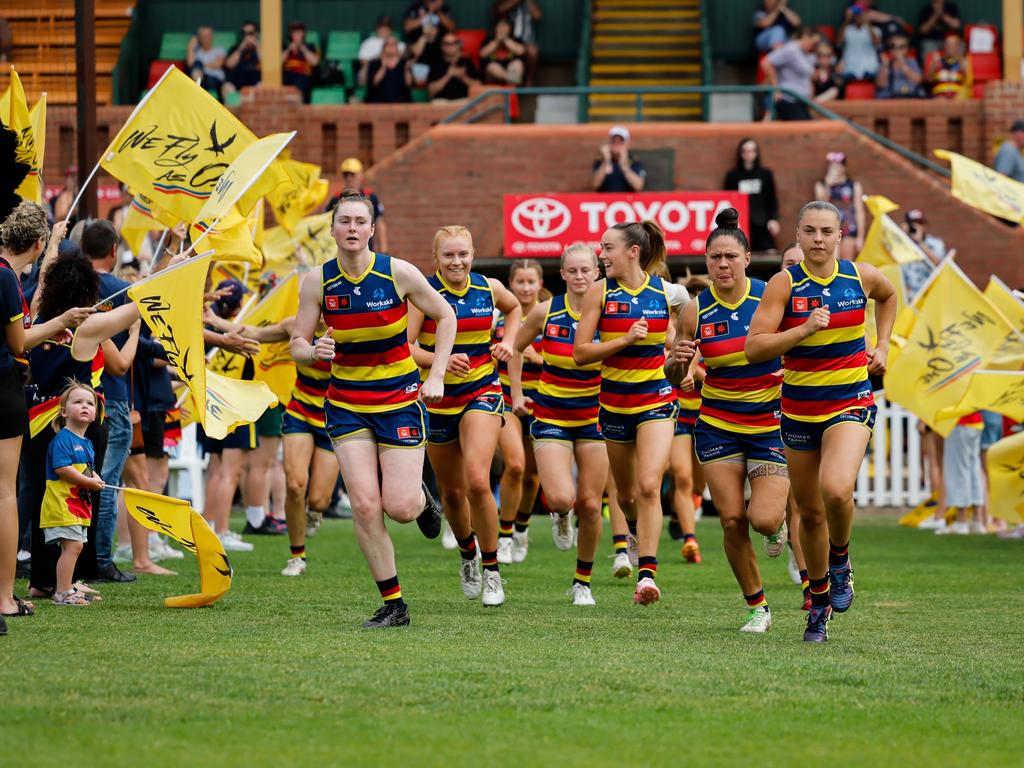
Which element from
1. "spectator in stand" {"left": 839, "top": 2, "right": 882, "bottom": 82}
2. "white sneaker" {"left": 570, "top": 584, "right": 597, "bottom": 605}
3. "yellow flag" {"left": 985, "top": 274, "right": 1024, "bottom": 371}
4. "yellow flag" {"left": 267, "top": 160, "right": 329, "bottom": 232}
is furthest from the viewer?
"spectator in stand" {"left": 839, "top": 2, "right": 882, "bottom": 82}

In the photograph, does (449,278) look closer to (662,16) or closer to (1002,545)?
(1002,545)

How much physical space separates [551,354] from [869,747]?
5.89 m

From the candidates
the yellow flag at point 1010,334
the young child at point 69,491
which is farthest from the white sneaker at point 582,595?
the yellow flag at point 1010,334

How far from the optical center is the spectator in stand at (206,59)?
26.2 m

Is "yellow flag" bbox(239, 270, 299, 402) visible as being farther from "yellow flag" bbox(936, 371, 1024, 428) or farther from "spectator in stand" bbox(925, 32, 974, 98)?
"spectator in stand" bbox(925, 32, 974, 98)

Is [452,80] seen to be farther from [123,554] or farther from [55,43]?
[123,554]

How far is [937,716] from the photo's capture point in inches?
248

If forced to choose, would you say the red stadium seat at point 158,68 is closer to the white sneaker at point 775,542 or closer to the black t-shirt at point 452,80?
the black t-shirt at point 452,80

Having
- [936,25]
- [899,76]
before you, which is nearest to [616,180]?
[899,76]

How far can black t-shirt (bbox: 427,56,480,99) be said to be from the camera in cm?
2588

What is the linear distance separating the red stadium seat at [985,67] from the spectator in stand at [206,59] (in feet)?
37.8

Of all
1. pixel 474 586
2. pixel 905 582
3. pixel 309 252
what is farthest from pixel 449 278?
pixel 309 252

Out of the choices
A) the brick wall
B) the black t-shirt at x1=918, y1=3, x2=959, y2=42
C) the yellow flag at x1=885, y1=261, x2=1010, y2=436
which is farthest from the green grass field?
the black t-shirt at x1=918, y1=3, x2=959, y2=42

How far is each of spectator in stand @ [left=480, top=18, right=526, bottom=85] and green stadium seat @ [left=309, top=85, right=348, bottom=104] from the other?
7.43 feet
